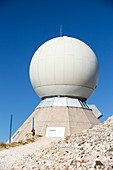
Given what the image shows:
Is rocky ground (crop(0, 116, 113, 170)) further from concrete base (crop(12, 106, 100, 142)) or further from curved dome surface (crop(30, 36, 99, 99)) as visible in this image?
curved dome surface (crop(30, 36, 99, 99))

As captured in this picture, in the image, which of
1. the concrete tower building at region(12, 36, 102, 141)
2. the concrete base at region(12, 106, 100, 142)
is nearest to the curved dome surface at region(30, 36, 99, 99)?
the concrete tower building at region(12, 36, 102, 141)

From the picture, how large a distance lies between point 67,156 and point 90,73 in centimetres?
1992

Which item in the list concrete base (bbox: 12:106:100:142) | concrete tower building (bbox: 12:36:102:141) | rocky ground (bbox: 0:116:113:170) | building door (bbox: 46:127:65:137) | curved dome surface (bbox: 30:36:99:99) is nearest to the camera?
rocky ground (bbox: 0:116:113:170)

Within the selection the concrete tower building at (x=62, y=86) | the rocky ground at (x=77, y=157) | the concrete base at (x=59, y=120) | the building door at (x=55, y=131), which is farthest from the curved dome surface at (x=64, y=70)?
the rocky ground at (x=77, y=157)

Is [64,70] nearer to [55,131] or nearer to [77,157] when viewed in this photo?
[55,131]

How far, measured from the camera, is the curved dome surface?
29.6 metres

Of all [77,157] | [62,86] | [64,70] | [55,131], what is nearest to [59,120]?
[55,131]

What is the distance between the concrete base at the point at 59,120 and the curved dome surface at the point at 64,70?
1509 millimetres

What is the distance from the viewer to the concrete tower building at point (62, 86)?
2930 centimetres

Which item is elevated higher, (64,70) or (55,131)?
(64,70)

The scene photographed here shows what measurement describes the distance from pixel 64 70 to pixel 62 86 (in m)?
1.51

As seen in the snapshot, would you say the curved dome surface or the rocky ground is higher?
the curved dome surface

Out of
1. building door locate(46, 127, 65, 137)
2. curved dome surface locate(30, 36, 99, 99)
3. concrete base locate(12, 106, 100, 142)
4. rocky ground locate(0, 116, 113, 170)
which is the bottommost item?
rocky ground locate(0, 116, 113, 170)

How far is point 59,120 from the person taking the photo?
95.8 ft
